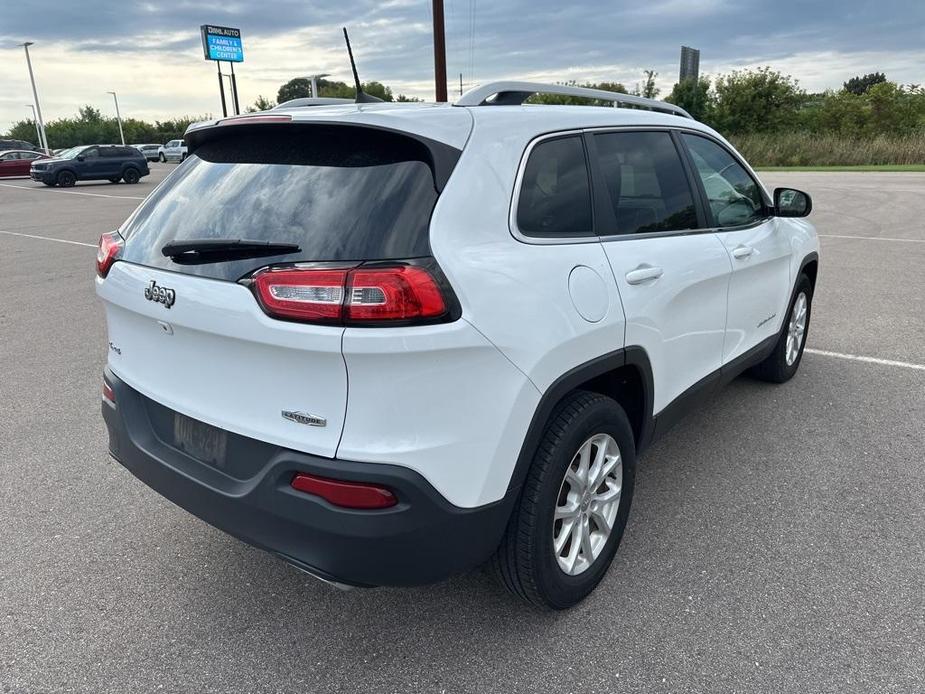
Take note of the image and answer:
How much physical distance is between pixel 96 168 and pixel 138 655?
30564 mm

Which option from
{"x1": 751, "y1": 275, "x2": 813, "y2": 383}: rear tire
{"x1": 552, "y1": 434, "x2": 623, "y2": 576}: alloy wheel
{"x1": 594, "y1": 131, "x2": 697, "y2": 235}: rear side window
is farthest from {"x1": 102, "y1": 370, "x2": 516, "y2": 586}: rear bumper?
{"x1": 751, "y1": 275, "x2": 813, "y2": 383}: rear tire

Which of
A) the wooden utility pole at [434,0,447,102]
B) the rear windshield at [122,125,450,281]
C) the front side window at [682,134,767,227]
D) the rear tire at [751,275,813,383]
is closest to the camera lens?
the rear windshield at [122,125,450,281]

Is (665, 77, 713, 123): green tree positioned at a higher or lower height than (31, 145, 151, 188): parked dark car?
higher

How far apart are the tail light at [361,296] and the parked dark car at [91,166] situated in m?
30.5

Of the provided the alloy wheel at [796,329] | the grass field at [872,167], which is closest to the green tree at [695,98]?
the grass field at [872,167]

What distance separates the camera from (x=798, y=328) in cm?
493

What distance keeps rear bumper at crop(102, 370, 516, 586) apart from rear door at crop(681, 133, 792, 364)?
200 centimetres

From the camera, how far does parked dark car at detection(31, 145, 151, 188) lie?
27.6 meters

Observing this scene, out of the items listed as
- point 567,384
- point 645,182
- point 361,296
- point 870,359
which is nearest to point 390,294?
point 361,296

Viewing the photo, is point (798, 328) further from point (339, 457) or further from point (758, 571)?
point (339, 457)

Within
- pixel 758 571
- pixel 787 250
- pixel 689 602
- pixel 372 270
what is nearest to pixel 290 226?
pixel 372 270

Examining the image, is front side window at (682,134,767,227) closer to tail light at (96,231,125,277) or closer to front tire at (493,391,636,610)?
front tire at (493,391,636,610)

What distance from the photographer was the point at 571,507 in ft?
8.26

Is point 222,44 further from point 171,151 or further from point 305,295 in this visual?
point 305,295
